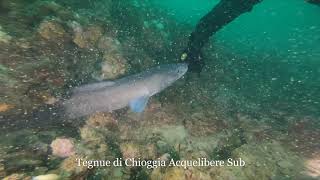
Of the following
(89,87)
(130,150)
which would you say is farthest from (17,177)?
(89,87)

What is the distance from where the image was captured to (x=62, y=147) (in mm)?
4898

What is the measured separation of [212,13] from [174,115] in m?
3.40

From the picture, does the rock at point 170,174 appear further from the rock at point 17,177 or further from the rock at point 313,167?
the rock at point 313,167

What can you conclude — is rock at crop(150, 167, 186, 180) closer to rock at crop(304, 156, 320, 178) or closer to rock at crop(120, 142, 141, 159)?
rock at crop(120, 142, 141, 159)

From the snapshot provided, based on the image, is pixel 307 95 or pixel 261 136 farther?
pixel 307 95

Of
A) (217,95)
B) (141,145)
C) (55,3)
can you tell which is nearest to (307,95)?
(217,95)

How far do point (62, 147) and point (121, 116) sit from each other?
188cm

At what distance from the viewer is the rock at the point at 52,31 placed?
23.0 ft

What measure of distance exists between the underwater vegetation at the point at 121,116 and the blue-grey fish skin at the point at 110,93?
78mm

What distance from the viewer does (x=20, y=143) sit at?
15.6 ft

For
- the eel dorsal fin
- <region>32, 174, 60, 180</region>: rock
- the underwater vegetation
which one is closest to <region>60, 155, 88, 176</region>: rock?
the underwater vegetation

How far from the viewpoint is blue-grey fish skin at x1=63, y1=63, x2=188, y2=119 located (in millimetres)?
5824

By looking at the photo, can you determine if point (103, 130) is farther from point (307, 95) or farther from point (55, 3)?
point (307, 95)

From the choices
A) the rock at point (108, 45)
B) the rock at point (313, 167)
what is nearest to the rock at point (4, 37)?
the rock at point (108, 45)
